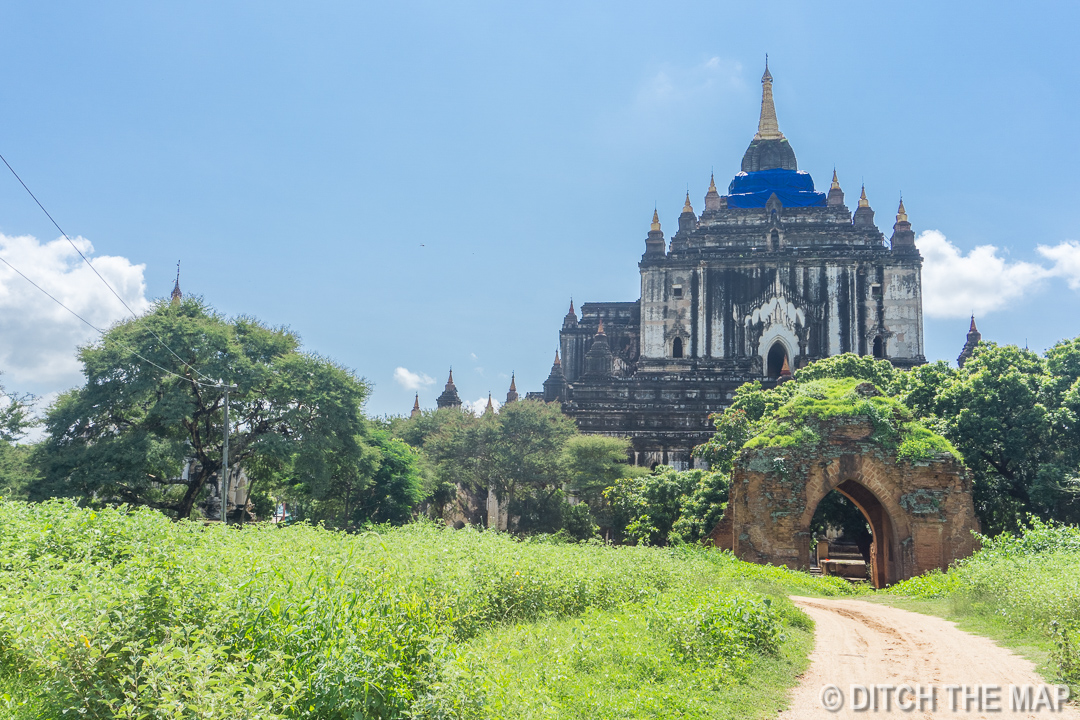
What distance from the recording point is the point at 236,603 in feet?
22.2

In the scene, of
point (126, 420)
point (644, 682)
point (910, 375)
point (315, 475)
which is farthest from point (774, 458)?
point (126, 420)

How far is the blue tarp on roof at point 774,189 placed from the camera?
158 ft

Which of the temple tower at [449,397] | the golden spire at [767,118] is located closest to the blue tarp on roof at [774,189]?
the golden spire at [767,118]

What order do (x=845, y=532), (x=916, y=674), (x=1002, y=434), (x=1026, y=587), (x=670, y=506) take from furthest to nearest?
(x=845, y=532), (x=670, y=506), (x=1002, y=434), (x=1026, y=587), (x=916, y=674)

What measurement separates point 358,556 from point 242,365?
56.7ft

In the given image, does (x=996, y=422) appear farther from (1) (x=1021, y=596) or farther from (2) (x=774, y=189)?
(2) (x=774, y=189)

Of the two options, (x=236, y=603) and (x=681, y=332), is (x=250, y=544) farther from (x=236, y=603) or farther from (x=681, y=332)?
(x=681, y=332)

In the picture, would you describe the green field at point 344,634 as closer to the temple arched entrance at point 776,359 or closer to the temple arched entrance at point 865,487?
the temple arched entrance at point 865,487

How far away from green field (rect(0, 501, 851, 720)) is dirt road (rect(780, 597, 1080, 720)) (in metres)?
0.35

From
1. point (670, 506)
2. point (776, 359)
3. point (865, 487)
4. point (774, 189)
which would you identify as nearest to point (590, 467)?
point (670, 506)

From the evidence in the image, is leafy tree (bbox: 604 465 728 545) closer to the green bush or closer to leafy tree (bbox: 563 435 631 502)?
leafy tree (bbox: 563 435 631 502)

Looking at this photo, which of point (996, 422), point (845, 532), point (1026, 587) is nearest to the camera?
point (1026, 587)

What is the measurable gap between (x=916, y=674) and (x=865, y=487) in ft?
38.7

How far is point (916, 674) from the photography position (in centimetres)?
880
